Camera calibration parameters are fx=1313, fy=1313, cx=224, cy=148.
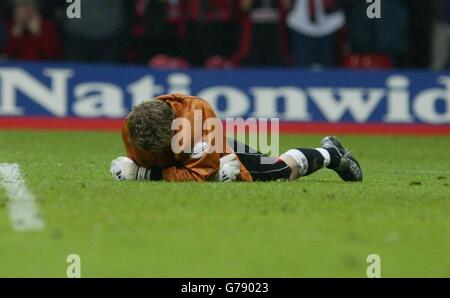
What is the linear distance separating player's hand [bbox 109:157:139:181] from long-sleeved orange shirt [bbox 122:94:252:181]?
0.09 m

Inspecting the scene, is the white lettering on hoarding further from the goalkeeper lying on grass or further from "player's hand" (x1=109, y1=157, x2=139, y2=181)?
"player's hand" (x1=109, y1=157, x2=139, y2=181)

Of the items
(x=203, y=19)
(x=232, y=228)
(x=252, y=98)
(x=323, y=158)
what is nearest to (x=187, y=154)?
(x=323, y=158)

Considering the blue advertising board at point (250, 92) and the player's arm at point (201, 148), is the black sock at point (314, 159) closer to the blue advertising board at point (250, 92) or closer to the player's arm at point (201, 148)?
the player's arm at point (201, 148)

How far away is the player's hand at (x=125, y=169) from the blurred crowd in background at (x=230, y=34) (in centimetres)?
958

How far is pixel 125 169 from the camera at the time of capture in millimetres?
10195

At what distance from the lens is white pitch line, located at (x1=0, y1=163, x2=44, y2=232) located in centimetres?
818

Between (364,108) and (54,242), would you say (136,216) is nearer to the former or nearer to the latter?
(54,242)

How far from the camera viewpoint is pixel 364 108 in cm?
1883

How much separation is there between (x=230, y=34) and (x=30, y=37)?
3.05 meters

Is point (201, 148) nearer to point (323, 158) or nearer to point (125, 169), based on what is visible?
point (125, 169)

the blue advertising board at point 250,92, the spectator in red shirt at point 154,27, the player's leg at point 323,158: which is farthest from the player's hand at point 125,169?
the spectator in red shirt at point 154,27

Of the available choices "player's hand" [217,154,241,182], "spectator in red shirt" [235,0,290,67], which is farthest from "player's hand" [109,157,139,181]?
"spectator in red shirt" [235,0,290,67]
